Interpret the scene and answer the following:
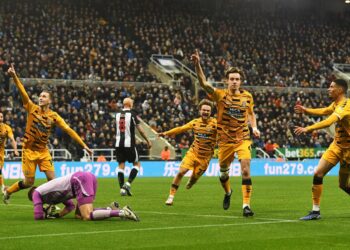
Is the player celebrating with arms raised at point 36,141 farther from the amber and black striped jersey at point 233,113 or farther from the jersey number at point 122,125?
the jersey number at point 122,125

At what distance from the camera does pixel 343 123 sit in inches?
542

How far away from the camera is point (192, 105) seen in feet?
159

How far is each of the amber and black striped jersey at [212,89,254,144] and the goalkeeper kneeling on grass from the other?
Result: 292 centimetres

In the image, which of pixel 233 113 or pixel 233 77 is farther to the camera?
pixel 233 113

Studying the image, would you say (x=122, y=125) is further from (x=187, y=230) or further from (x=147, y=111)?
(x=147, y=111)

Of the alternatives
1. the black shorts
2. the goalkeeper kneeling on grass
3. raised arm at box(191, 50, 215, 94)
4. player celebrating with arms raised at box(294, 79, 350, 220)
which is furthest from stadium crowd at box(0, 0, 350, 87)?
player celebrating with arms raised at box(294, 79, 350, 220)

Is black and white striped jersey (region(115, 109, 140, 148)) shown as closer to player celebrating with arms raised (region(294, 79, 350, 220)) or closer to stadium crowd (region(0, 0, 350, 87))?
player celebrating with arms raised (region(294, 79, 350, 220))

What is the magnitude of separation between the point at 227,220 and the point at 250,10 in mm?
51159

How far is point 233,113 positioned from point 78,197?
362 cm

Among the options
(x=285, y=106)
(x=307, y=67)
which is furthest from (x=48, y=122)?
(x=307, y=67)

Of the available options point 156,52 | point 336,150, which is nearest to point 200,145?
point 336,150

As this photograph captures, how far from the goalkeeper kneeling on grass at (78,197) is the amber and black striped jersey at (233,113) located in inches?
115

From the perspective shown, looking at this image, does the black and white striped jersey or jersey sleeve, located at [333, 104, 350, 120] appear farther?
the black and white striped jersey

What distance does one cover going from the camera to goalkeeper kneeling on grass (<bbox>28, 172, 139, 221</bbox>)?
13.0m
